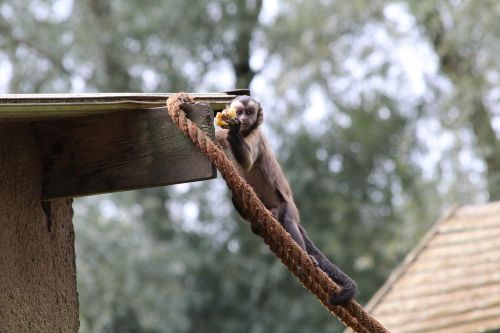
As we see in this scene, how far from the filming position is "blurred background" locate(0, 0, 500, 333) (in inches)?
628

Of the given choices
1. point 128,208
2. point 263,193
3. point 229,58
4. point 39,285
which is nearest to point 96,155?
point 39,285

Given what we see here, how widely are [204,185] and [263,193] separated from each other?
40.9 ft

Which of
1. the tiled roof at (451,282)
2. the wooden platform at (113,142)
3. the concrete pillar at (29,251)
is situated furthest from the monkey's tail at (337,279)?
the tiled roof at (451,282)

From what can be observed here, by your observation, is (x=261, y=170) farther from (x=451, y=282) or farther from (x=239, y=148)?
(x=451, y=282)

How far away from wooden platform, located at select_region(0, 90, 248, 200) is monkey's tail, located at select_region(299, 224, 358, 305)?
0.73 m

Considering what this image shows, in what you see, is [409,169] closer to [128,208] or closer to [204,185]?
[204,185]

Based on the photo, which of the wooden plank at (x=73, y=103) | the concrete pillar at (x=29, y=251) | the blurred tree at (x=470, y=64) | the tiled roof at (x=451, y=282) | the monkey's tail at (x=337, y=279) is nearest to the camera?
the wooden plank at (x=73, y=103)

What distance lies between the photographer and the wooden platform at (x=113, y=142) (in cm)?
334

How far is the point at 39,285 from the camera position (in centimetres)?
363

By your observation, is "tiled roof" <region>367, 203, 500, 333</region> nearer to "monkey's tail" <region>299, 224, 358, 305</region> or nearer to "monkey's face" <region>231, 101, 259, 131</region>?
"monkey's tail" <region>299, 224, 358, 305</region>

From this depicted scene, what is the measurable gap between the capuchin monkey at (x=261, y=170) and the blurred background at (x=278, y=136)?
1059cm

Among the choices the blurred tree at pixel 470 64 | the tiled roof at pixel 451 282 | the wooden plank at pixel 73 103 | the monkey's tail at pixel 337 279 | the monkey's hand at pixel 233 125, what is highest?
the blurred tree at pixel 470 64

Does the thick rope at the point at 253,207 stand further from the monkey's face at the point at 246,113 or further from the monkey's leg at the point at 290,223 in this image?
the monkey's leg at the point at 290,223

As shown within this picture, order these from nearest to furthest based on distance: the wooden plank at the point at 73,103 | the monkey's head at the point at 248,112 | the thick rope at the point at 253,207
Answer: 1. the wooden plank at the point at 73,103
2. the thick rope at the point at 253,207
3. the monkey's head at the point at 248,112
